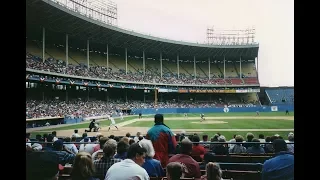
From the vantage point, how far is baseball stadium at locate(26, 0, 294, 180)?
3897 centimetres

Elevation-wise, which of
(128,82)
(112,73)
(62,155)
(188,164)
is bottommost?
(62,155)

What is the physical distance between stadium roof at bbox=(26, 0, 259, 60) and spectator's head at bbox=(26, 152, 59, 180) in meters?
41.3

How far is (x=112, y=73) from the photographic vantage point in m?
71.2

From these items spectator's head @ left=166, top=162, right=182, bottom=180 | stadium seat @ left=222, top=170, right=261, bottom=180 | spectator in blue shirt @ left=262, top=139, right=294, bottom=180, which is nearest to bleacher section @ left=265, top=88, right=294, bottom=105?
stadium seat @ left=222, top=170, right=261, bottom=180

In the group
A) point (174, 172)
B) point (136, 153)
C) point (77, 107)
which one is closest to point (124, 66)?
point (77, 107)

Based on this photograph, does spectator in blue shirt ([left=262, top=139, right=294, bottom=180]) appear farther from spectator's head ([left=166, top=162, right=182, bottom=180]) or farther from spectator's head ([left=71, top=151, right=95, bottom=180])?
spectator's head ([left=71, top=151, right=95, bottom=180])

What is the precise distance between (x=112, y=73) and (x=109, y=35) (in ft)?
31.7

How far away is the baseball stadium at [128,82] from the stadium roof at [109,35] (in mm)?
188

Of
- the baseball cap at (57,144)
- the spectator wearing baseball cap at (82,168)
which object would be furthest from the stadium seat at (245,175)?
the baseball cap at (57,144)

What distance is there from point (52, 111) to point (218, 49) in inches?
2219

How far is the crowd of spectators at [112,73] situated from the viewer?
168 feet

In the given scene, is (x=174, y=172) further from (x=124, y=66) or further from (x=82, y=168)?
(x=124, y=66)
